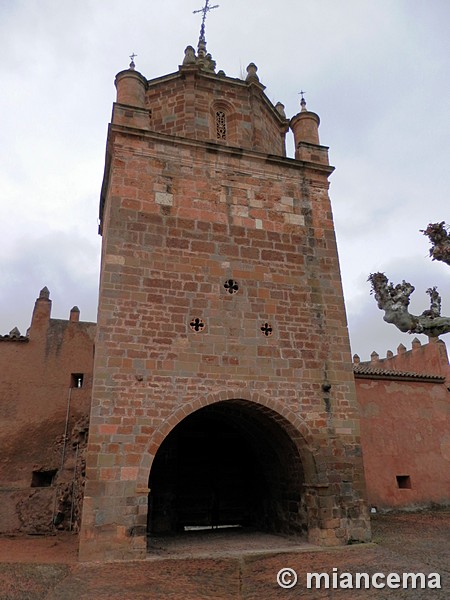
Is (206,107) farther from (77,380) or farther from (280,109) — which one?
(77,380)

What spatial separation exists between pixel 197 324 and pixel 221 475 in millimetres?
4800

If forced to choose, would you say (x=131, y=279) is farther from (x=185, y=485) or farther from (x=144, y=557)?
(x=185, y=485)

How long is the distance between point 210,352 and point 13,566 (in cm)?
427

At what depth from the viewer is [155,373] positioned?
779cm

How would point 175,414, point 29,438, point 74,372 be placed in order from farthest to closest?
point 74,372
point 29,438
point 175,414

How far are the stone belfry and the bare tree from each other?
9.39 ft

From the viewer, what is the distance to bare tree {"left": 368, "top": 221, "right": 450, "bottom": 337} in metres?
5.82

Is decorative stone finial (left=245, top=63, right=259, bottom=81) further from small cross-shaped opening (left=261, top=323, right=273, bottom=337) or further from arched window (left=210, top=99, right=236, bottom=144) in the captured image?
small cross-shaped opening (left=261, top=323, right=273, bottom=337)

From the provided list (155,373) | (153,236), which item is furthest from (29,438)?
(153,236)

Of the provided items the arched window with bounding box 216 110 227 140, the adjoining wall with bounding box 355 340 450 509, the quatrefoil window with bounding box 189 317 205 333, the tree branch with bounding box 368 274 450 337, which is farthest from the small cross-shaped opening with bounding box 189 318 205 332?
the adjoining wall with bounding box 355 340 450 509

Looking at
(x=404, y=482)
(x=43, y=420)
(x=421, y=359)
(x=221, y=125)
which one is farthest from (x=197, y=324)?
(x=421, y=359)

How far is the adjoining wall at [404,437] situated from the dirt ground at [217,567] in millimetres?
3148

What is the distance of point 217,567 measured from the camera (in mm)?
6480
